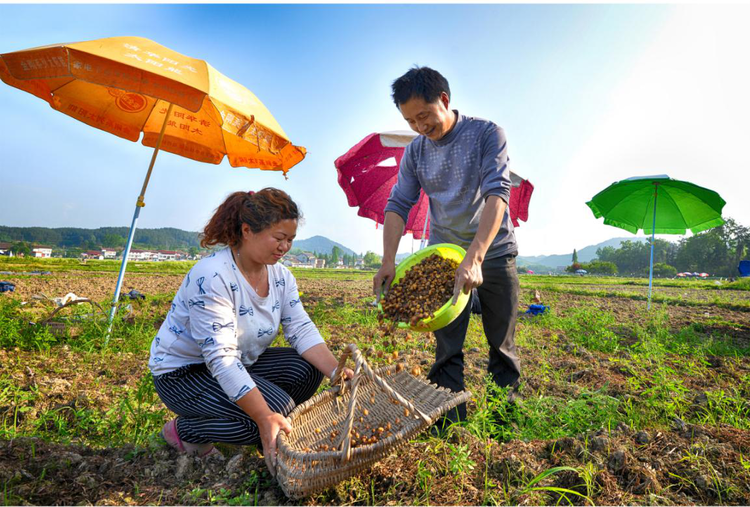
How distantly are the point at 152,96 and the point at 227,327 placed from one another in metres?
2.32

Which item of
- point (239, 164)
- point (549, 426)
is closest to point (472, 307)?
point (549, 426)

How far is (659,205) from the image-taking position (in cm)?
884

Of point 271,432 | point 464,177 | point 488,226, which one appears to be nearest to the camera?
point 271,432

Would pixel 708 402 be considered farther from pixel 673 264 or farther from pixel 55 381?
pixel 673 264

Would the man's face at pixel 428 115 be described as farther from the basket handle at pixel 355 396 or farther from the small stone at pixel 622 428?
the small stone at pixel 622 428

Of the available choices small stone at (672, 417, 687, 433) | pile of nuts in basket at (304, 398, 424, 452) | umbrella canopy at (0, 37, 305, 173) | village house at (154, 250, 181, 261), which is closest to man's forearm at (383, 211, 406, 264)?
pile of nuts in basket at (304, 398, 424, 452)

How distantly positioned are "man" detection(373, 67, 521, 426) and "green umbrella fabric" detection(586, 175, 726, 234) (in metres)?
6.87

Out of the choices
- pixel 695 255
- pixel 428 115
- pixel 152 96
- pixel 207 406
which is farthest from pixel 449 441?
pixel 695 255

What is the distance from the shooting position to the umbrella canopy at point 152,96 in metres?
3.06

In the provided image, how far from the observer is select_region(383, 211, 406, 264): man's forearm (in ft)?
8.55

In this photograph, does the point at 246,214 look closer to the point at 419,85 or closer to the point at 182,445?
the point at 419,85

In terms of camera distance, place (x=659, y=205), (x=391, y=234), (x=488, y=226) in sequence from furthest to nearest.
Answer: (x=659, y=205), (x=391, y=234), (x=488, y=226)

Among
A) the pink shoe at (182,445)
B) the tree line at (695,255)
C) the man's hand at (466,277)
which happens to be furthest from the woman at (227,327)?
the tree line at (695,255)

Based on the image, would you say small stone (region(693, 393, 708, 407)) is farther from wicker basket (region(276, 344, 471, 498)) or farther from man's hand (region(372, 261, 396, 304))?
man's hand (region(372, 261, 396, 304))
